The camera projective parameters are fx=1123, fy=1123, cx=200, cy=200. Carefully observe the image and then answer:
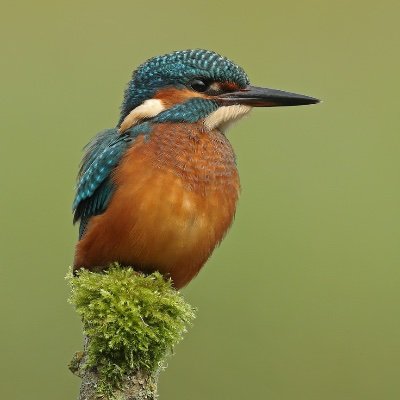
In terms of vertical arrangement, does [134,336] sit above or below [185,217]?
below

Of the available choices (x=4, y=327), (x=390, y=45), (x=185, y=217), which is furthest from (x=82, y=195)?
(x=390, y=45)

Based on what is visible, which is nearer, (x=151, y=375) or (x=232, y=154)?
(x=151, y=375)

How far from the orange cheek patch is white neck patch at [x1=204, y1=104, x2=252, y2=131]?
0.27ft

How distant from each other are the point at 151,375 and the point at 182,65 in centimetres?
143

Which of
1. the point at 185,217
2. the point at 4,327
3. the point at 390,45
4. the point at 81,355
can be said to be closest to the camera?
the point at 81,355

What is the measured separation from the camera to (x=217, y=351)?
571 cm

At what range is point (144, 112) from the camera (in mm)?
4660

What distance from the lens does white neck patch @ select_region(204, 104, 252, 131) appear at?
4664mm

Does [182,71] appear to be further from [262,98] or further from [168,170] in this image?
[168,170]

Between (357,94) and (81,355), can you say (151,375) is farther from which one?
(357,94)

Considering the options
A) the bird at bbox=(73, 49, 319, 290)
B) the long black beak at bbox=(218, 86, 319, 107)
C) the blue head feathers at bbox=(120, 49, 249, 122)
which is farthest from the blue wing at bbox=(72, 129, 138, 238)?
the long black beak at bbox=(218, 86, 319, 107)

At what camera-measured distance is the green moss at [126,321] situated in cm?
378

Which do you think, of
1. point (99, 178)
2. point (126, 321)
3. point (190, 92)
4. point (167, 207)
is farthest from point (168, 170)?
point (126, 321)

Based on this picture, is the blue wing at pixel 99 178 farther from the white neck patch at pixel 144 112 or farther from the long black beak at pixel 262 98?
the long black beak at pixel 262 98
